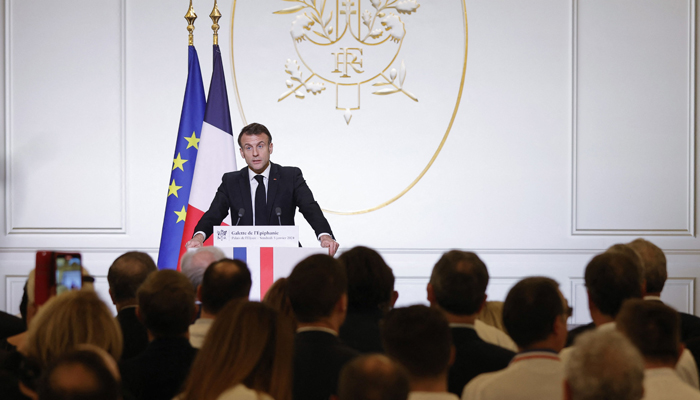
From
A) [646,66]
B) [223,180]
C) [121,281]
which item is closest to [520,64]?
[646,66]

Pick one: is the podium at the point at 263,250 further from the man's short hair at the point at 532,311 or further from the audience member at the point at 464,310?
the man's short hair at the point at 532,311

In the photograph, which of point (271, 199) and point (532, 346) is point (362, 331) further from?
point (271, 199)

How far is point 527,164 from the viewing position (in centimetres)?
517

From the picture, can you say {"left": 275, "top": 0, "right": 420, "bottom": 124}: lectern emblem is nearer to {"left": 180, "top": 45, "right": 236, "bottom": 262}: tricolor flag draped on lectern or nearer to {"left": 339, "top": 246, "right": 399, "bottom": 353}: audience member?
{"left": 180, "top": 45, "right": 236, "bottom": 262}: tricolor flag draped on lectern

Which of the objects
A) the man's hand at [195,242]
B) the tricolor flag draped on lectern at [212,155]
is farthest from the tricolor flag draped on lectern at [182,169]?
the man's hand at [195,242]

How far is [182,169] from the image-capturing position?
14.1ft

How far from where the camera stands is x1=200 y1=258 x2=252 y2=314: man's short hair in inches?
78.1

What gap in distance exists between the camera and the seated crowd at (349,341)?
1.08 m

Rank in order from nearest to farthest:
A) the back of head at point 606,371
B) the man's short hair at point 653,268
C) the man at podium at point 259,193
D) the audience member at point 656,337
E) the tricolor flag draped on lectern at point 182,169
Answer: the back of head at point 606,371 → the audience member at point 656,337 → the man's short hair at point 653,268 → the man at podium at point 259,193 → the tricolor flag draped on lectern at point 182,169

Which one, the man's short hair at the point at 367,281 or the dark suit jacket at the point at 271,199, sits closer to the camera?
the man's short hair at the point at 367,281

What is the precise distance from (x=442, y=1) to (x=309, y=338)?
4122mm

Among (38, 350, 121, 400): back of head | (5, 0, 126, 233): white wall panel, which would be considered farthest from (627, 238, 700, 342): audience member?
(5, 0, 126, 233): white wall panel

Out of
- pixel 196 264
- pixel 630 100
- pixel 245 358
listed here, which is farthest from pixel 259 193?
pixel 630 100

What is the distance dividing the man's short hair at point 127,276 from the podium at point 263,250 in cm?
80
